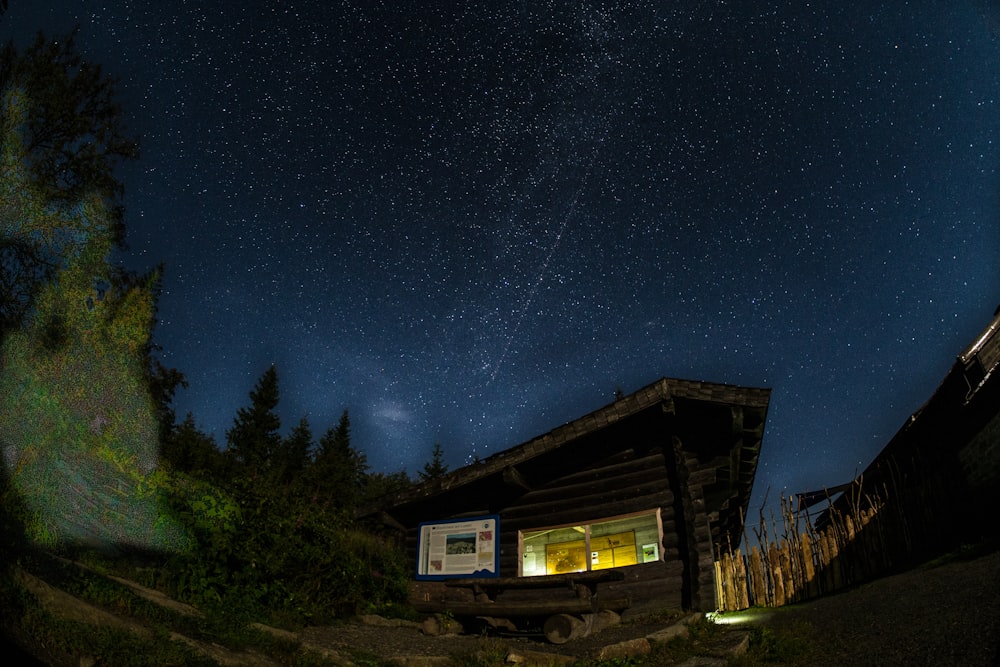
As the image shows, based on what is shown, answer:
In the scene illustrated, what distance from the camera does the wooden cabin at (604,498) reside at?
1111 cm

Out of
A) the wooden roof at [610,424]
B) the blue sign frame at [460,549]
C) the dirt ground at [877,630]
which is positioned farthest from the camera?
the blue sign frame at [460,549]

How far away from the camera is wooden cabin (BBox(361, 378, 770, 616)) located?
11.1 meters

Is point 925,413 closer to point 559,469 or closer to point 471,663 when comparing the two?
point 559,469

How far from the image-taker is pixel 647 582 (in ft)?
37.3

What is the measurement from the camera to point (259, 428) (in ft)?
172

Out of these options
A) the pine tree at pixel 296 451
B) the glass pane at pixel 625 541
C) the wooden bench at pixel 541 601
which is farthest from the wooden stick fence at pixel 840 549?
the pine tree at pixel 296 451

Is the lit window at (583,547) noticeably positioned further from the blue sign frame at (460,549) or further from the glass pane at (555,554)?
the blue sign frame at (460,549)

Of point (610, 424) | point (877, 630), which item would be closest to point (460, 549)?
point (610, 424)

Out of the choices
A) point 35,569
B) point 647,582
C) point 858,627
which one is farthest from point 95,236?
point 858,627

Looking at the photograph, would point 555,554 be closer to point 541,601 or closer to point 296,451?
point 541,601

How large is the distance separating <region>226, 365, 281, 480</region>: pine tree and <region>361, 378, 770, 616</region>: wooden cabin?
1528 inches

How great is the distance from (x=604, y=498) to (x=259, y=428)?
153 feet

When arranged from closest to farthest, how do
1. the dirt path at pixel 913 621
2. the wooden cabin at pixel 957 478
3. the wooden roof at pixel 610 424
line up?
the dirt path at pixel 913 621 → the wooden cabin at pixel 957 478 → the wooden roof at pixel 610 424

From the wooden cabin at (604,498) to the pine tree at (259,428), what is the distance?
38817 millimetres
